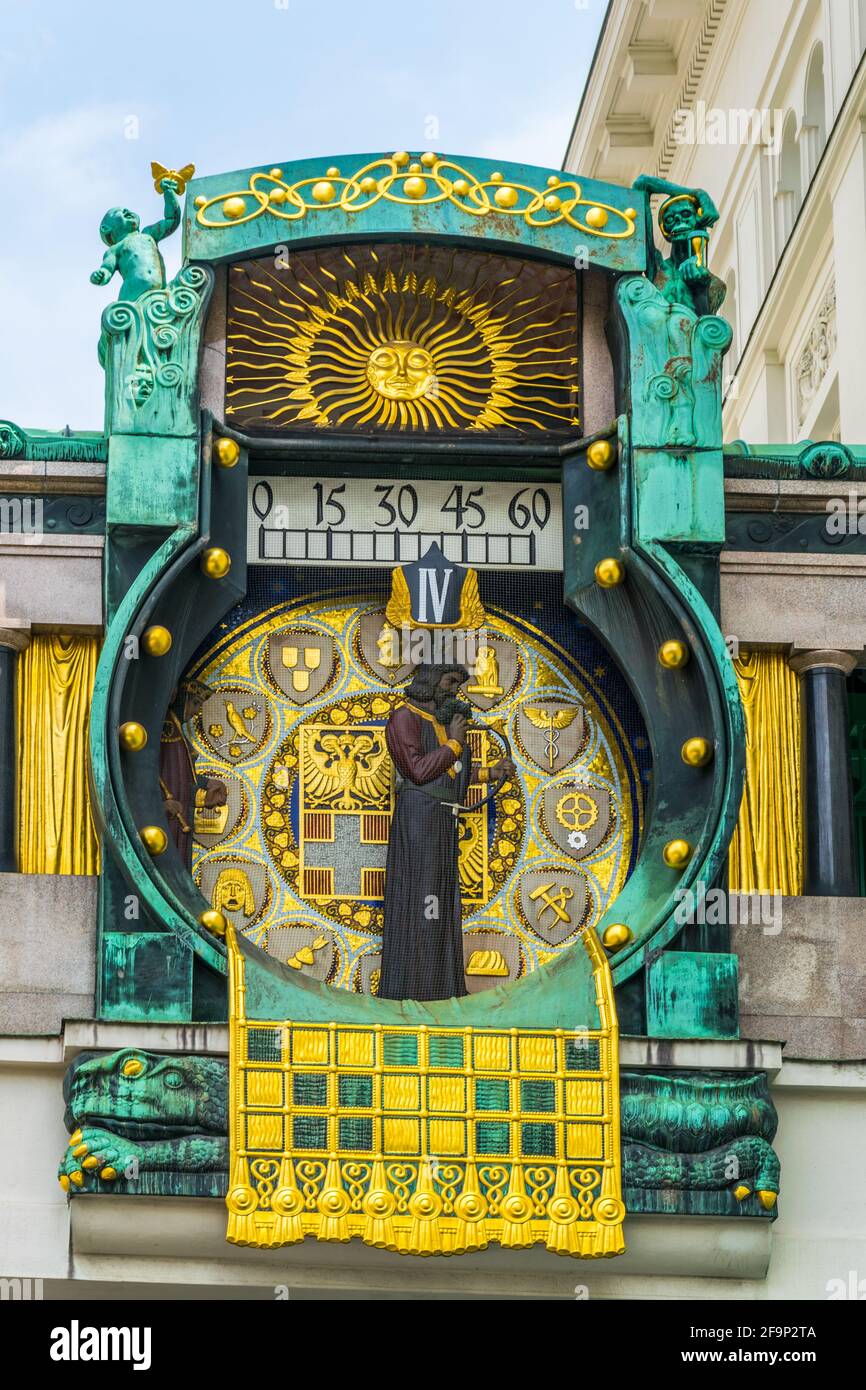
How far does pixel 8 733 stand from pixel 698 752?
3260mm

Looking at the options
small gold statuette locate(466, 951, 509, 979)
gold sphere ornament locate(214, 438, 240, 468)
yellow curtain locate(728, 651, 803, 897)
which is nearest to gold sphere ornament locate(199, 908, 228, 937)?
small gold statuette locate(466, 951, 509, 979)

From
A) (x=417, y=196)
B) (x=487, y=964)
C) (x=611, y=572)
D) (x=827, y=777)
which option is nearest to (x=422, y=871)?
(x=487, y=964)

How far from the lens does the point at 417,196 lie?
16.0 m

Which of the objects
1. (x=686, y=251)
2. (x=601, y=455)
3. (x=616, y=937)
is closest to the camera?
(x=616, y=937)

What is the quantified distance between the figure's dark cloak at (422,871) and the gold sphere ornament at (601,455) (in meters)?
1.51

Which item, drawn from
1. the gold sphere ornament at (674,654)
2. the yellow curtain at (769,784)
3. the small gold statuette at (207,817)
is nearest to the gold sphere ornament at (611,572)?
the gold sphere ornament at (674,654)

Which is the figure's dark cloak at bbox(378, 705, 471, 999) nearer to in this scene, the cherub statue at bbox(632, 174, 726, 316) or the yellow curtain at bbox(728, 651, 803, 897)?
the yellow curtain at bbox(728, 651, 803, 897)

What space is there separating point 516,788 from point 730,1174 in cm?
232

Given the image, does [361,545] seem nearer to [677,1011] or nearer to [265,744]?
[265,744]

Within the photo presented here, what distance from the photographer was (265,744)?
1579cm

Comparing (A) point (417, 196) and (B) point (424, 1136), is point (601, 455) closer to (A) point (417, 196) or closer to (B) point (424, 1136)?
(A) point (417, 196)

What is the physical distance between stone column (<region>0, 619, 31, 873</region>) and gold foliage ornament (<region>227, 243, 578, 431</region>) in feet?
5.13

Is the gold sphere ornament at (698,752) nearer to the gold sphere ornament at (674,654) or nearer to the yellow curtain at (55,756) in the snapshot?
the gold sphere ornament at (674,654)

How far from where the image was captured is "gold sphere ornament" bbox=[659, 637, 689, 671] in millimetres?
15484
